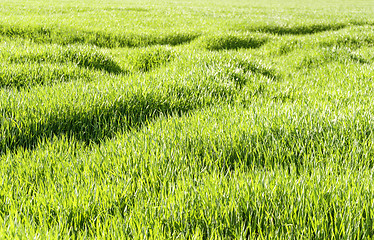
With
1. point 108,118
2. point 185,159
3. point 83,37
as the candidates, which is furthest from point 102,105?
point 83,37

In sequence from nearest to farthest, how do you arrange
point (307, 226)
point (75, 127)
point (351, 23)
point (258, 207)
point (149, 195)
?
1. point (307, 226)
2. point (258, 207)
3. point (149, 195)
4. point (75, 127)
5. point (351, 23)

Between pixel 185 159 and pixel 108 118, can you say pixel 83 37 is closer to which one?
pixel 108 118

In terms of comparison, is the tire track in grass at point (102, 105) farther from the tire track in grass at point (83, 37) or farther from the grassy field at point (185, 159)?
the tire track in grass at point (83, 37)

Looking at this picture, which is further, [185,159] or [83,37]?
[83,37]

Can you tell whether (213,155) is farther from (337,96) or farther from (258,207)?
(337,96)

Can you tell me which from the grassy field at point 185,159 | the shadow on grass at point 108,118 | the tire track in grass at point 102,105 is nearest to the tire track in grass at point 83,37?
the grassy field at point 185,159

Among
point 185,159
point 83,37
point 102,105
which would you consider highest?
point 83,37

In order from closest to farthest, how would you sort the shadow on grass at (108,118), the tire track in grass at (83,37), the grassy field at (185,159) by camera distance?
the grassy field at (185,159) → the shadow on grass at (108,118) → the tire track in grass at (83,37)

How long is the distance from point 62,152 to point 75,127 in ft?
2.43

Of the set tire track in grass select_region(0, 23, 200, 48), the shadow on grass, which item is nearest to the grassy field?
the shadow on grass

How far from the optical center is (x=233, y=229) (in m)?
1.63

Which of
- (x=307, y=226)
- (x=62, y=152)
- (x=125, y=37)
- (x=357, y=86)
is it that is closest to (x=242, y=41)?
(x=125, y=37)

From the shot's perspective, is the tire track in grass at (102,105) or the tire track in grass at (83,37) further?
the tire track in grass at (83,37)

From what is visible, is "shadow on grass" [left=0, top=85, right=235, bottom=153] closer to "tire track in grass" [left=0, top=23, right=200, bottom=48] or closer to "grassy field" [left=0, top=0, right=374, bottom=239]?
"grassy field" [left=0, top=0, right=374, bottom=239]
